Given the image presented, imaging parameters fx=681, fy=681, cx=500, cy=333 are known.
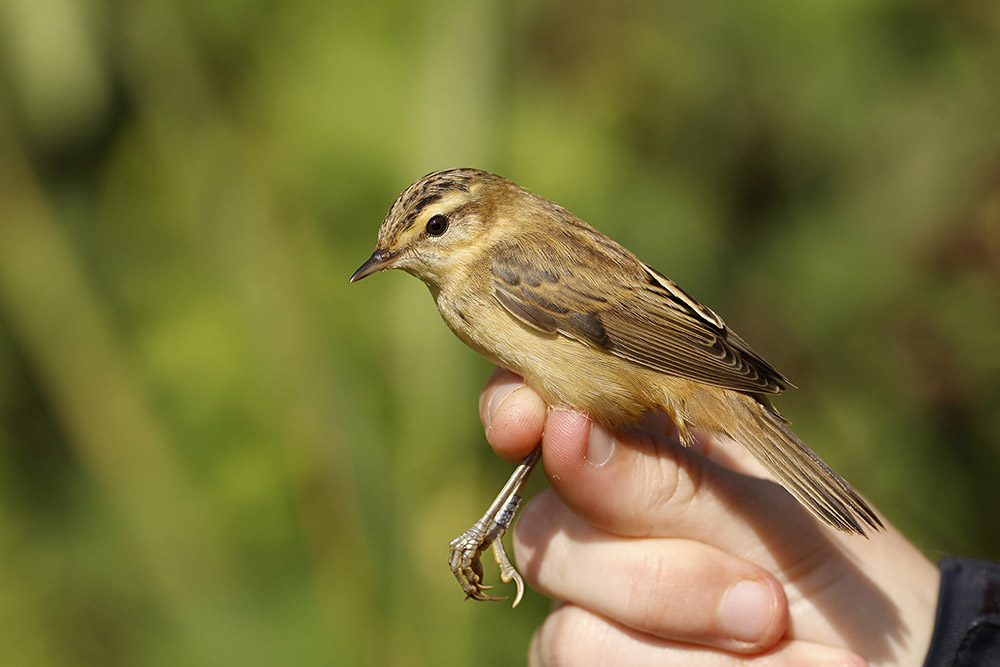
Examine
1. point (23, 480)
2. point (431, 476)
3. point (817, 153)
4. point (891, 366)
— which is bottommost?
point (23, 480)

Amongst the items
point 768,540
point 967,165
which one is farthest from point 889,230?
point 768,540

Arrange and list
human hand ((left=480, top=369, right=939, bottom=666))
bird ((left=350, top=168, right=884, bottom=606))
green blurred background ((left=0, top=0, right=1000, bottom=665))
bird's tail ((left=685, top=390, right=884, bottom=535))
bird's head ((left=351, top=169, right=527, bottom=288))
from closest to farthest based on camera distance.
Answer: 1. bird's tail ((left=685, top=390, right=884, bottom=535))
2. human hand ((left=480, top=369, right=939, bottom=666))
3. bird ((left=350, top=168, right=884, bottom=606))
4. bird's head ((left=351, top=169, right=527, bottom=288))
5. green blurred background ((left=0, top=0, right=1000, bottom=665))

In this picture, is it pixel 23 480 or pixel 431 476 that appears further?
pixel 23 480

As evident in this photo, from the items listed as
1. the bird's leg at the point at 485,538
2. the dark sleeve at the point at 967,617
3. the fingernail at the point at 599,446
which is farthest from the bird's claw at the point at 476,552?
the dark sleeve at the point at 967,617

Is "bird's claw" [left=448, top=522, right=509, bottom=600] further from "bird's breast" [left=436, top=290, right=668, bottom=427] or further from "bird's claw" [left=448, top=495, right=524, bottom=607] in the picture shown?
"bird's breast" [left=436, top=290, right=668, bottom=427]

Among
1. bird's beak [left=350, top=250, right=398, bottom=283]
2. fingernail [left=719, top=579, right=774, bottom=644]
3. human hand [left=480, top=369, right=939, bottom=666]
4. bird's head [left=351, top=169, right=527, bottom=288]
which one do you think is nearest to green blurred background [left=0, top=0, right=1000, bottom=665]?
bird's head [left=351, top=169, right=527, bottom=288]

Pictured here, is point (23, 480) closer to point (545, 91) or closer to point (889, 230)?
point (545, 91)
